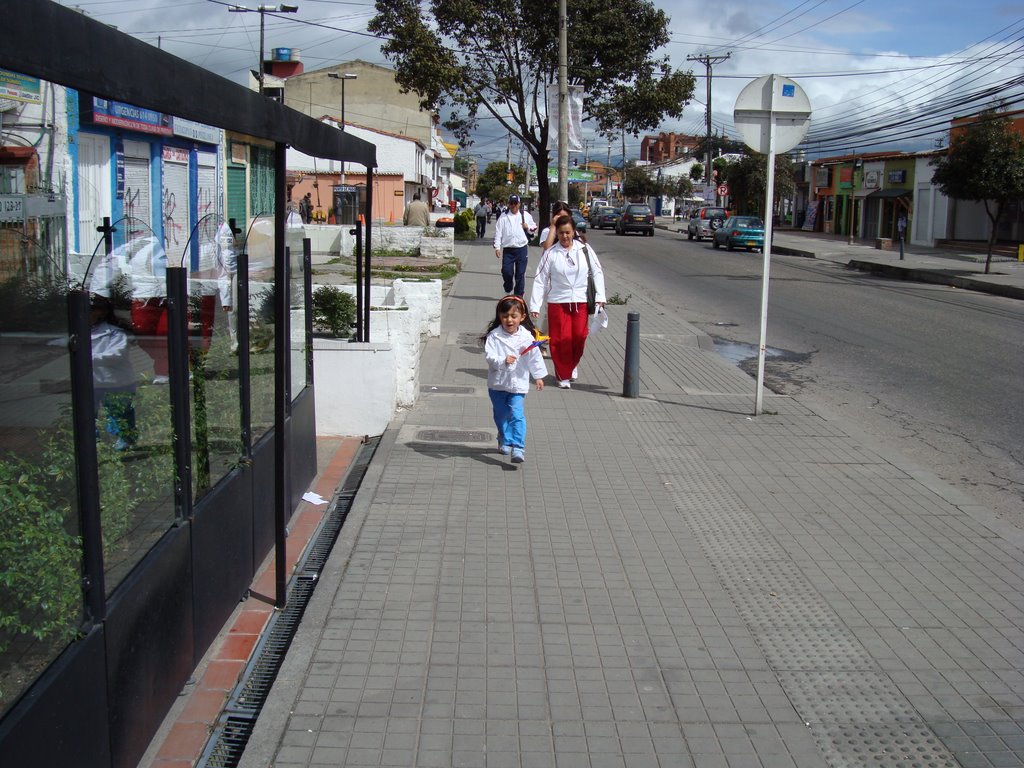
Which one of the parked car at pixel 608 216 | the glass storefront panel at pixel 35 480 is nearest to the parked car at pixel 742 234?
the parked car at pixel 608 216

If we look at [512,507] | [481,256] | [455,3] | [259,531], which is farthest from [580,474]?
[455,3]

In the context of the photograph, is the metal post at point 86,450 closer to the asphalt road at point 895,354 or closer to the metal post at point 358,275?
the metal post at point 358,275

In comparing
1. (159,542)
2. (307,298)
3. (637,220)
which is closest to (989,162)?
(637,220)

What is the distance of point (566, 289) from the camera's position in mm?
10203

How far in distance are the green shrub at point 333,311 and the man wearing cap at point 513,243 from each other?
6.71 m

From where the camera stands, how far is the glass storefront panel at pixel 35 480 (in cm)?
284

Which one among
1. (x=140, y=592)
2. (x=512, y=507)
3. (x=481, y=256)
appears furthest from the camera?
(x=481, y=256)

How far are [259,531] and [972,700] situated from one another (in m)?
3.49

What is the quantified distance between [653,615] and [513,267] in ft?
36.8

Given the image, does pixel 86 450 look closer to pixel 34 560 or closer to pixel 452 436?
pixel 34 560

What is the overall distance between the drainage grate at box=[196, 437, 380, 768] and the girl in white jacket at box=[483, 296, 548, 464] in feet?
4.13

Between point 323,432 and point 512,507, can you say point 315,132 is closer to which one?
point 512,507

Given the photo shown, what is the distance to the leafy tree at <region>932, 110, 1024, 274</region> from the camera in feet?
92.6

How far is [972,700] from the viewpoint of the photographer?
13.8 feet
